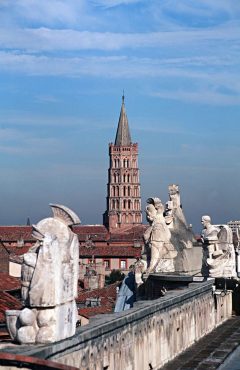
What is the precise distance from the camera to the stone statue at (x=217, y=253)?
1425 cm

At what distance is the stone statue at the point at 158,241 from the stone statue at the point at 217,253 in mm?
679

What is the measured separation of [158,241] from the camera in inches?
587

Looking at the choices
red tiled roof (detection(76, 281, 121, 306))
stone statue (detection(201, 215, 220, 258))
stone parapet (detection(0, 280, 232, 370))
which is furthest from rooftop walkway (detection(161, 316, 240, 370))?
red tiled roof (detection(76, 281, 121, 306))

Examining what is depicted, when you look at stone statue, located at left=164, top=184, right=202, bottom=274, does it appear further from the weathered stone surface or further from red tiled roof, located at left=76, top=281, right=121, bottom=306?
red tiled roof, located at left=76, top=281, right=121, bottom=306

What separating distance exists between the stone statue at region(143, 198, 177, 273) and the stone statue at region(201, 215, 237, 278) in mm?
679

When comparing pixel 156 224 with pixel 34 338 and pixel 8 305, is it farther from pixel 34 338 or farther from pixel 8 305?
pixel 34 338

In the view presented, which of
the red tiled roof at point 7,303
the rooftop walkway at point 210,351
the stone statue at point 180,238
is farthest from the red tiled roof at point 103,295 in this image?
the rooftop walkway at point 210,351

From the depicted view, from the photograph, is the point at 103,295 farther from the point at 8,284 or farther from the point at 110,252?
the point at 110,252

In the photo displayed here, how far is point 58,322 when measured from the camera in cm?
693

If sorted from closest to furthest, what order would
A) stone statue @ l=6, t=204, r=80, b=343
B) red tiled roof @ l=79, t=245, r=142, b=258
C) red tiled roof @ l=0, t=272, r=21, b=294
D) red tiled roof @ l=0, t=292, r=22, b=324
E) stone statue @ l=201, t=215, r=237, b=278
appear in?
1. stone statue @ l=6, t=204, r=80, b=343
2. stone statue @ l=201, t=215, r=237, b=278
3. red tiled roof @ l=0, t=292, r=22, b=324
4. red tiled roof @ l=0, t=272, r=21, b=294
5. red tiled roof @ l=79, t=245, r=142, b=258

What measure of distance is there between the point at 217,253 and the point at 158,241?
3.69ft

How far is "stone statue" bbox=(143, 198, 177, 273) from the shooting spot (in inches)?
587

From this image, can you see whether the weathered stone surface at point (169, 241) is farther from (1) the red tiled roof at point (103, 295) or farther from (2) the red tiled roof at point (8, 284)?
(1) the red tiled roof at point (103, 295)

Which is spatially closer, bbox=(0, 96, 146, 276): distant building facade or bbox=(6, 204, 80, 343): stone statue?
bbox=(6, 204, 80, 343): stone statue
